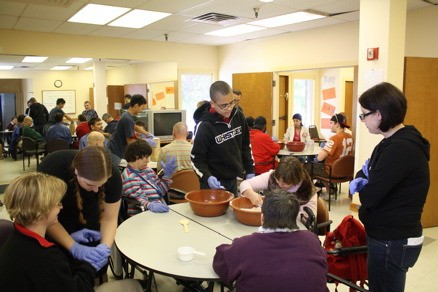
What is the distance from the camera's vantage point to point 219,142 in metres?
2.41

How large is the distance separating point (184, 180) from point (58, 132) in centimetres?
438

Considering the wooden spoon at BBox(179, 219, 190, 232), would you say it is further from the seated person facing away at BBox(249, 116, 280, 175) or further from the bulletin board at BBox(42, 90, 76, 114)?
the bulletin board at BBox(42, 90, 76, 114)

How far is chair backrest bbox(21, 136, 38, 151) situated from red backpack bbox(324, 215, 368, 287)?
22.2ft

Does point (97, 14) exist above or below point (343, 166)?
above

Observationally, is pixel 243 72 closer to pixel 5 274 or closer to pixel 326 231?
pixel 326 231

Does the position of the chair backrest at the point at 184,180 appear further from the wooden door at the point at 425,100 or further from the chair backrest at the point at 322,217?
the wooden door at the point at 425,100

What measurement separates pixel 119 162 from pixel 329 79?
21.6 feet

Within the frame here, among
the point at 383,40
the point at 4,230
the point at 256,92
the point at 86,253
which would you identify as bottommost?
the point at 86,253

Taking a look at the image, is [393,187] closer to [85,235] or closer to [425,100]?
[85,235]

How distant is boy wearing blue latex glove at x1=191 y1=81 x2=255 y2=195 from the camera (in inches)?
91.7

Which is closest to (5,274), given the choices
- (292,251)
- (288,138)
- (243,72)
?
(292,251)

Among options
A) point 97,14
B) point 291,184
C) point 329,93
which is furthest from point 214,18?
point 329,93

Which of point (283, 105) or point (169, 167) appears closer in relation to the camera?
point (169, 167)

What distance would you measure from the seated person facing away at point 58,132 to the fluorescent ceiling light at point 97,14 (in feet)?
7.09
